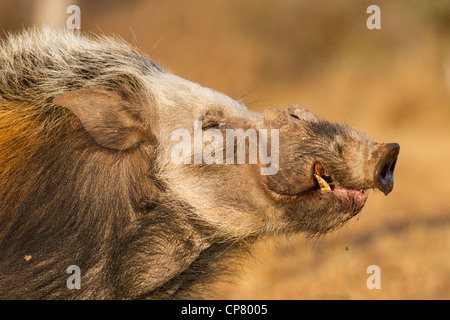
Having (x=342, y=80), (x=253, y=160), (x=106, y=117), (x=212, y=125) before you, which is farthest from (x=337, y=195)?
(x=342, y=80)

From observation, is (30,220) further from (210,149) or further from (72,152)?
(210,149)

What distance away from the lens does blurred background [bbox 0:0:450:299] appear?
6.19 m

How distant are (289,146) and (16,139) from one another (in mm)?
1439

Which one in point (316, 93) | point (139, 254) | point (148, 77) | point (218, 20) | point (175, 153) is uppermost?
point (218, 20)

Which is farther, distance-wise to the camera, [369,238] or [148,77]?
[369,238]

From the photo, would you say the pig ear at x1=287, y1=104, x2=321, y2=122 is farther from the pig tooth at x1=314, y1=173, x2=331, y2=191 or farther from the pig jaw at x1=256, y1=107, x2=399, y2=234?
the pig tooth at x1=314, y1=173, x2=331, y2=191

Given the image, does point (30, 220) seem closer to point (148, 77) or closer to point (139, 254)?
point (139, 254)

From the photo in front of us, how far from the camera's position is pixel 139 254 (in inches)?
134

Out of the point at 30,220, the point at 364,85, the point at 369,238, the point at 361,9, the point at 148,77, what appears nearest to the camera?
the point at 30,220

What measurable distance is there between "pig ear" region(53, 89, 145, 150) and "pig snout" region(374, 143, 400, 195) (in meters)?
1.26

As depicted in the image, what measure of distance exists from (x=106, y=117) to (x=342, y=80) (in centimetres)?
1470
